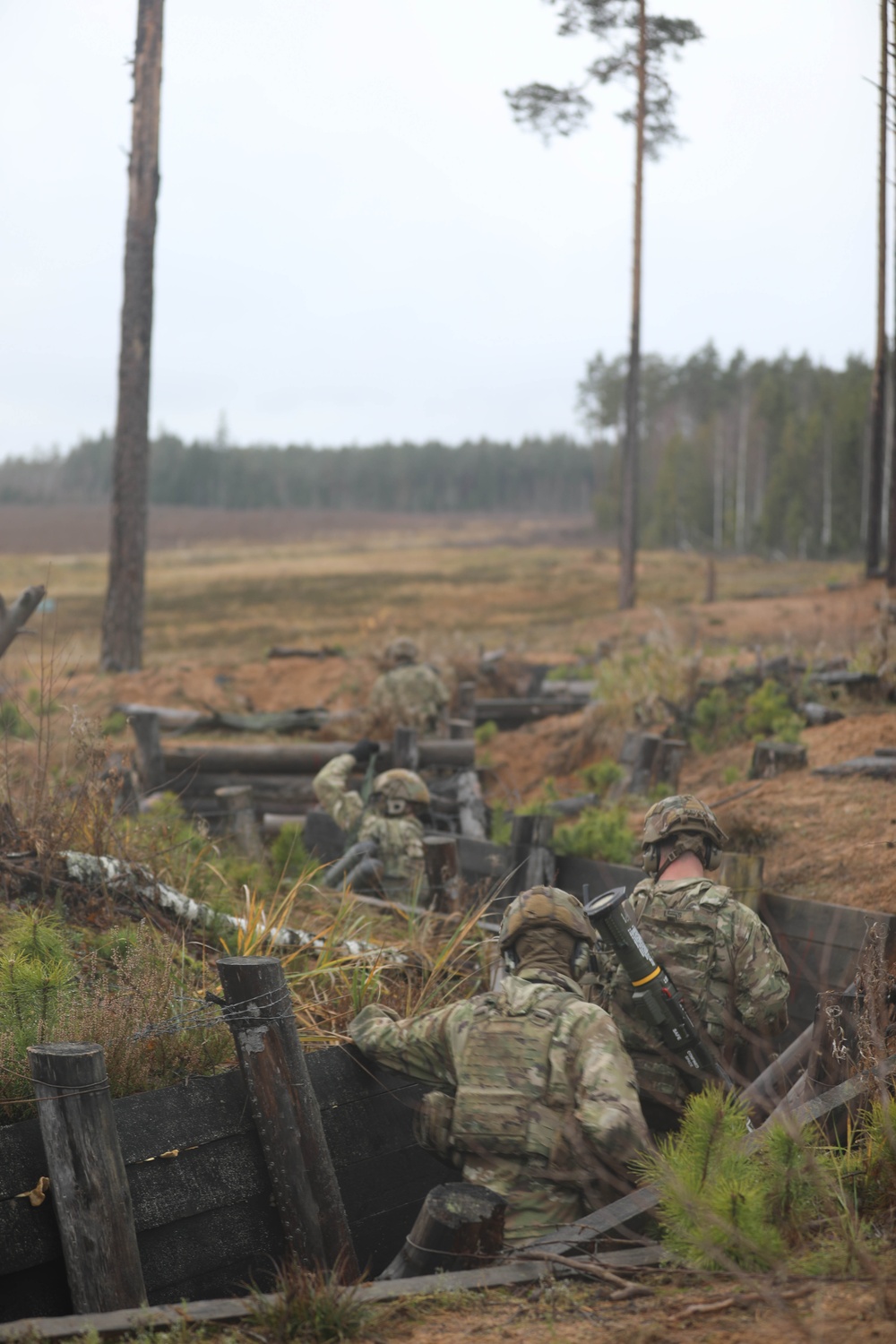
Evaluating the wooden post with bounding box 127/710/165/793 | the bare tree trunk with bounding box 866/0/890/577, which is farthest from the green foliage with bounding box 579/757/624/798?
the bare tree trunk with bounding box 866/0/890/577

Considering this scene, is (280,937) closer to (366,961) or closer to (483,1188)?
(366,961)

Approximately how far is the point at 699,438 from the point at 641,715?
67.8 m

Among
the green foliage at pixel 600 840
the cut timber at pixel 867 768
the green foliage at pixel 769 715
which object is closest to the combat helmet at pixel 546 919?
the green foliage at pixel 600 840

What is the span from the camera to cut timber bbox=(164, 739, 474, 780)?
1041 centimetres

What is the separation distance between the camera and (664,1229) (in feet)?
11.2

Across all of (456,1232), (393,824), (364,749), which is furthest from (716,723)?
(456,1232)

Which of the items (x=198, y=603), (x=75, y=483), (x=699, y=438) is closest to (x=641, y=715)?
(x=198, y=603)

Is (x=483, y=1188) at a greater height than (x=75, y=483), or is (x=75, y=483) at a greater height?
(x=75, y=483)

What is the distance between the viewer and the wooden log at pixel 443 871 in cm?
664

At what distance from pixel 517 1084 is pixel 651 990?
79cm

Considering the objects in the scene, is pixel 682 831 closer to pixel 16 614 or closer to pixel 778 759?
pixel 16 614

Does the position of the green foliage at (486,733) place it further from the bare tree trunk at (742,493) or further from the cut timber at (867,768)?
the bare tree trunk at (742,493)

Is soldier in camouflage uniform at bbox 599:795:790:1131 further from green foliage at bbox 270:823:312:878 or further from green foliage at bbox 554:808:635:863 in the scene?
green foliage at bbox 270:823:312:878

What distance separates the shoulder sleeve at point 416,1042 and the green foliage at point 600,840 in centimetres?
301
